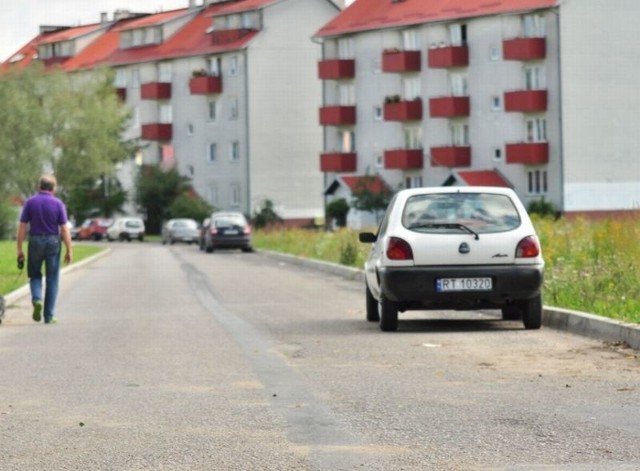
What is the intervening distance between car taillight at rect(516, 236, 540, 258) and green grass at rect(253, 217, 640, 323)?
0.88m

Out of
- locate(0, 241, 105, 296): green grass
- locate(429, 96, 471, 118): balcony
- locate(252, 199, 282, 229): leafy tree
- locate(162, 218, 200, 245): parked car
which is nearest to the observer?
locate(0, 241, 105, 296): green grass

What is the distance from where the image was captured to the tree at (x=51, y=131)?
8988 centimetres

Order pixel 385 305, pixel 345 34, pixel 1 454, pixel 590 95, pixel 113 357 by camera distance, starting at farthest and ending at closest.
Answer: pixel 345 34, pixel 590 95, pixel 385 305, pixel 113 357, pixel 1 454

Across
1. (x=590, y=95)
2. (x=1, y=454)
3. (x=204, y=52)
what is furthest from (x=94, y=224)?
(x=1, y=454)

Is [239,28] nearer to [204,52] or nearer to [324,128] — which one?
[204,52]

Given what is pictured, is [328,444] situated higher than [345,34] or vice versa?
[345,34]

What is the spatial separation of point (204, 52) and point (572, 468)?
Result: 97.2 meters

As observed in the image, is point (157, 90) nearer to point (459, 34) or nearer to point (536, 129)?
point (459, 34)

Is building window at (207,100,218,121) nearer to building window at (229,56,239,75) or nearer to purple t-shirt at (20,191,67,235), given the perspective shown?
building window at (229,56,239,75)

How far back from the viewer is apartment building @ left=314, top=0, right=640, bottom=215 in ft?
258

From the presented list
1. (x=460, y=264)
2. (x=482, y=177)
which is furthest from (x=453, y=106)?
(x=460, y=264)

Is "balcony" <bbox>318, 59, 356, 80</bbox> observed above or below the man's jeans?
above

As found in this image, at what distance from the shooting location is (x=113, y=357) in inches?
591

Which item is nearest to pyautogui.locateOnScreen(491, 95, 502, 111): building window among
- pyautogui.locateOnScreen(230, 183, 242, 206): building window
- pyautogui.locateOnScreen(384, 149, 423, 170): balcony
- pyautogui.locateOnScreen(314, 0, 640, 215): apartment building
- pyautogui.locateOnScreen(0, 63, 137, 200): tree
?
pyautogui.locateOnScreen(314, 0, 640, 215): apartment building
